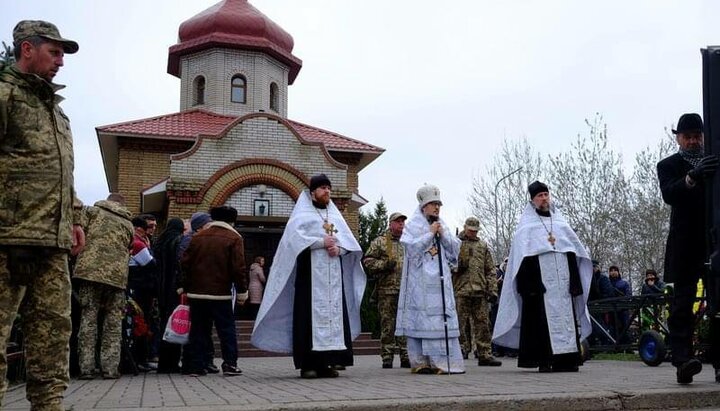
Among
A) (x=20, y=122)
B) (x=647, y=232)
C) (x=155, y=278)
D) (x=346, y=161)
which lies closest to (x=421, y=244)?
(x=155, y=278)

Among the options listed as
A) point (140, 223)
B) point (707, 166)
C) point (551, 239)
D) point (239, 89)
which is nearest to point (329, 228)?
point (551, 239)

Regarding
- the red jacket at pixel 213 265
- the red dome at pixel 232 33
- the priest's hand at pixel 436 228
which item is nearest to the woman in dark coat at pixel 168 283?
the red jacket at pixel 213 265

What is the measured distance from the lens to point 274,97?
28.4m

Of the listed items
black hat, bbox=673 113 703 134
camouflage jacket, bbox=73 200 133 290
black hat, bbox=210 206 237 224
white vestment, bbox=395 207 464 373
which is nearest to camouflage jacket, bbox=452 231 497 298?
white vestment, bbox=395 207 464 373

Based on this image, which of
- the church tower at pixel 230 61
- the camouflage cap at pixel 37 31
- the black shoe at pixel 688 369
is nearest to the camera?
the camouflage cap at pixel 37 31

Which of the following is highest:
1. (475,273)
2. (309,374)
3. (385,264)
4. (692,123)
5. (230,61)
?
(230,61)

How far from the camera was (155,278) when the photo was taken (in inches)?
408

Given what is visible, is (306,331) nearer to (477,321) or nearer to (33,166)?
(477,321)

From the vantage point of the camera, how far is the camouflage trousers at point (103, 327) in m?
8.97

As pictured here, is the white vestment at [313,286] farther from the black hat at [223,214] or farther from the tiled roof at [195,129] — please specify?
the tiled roof at [195,129]

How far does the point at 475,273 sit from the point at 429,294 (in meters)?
3.02

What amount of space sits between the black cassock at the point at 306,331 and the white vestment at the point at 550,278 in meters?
2.04

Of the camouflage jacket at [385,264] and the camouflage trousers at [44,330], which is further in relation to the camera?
the camouflage jacket at [385,264]

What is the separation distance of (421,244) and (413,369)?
4.63 feet
